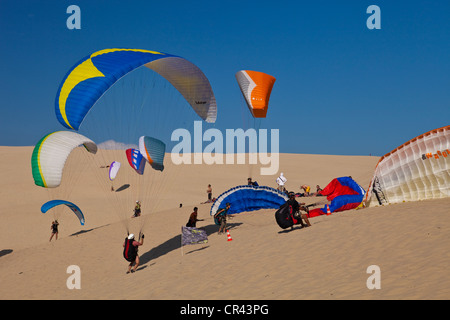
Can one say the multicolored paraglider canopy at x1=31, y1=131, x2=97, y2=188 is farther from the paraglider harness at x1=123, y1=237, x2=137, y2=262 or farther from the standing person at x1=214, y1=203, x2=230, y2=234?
the standing person at x1=214, y1=203, x2=230, y2=234

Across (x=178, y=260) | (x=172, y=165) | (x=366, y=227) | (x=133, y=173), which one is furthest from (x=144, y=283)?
(x=172, y=165)

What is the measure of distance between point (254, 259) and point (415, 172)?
21.1ft

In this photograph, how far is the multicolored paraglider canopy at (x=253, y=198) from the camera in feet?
59.7

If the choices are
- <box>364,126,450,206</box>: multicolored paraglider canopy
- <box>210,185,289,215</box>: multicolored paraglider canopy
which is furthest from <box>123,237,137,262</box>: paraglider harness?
<box>364,126,450,206</box>: multicolored paraglider canopy

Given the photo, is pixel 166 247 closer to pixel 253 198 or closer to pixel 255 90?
pixel 253 198

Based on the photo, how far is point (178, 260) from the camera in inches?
486

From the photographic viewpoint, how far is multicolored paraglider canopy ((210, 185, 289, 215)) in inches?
716

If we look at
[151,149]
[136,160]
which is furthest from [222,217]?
[136,160]

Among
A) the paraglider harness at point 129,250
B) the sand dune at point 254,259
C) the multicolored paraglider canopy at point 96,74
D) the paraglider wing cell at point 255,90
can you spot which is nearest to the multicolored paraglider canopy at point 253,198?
the sand dune at point 254,259

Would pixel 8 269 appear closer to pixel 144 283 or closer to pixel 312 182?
pixel 144 283

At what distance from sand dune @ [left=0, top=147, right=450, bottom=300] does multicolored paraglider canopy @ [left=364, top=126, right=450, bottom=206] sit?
0.85 meters

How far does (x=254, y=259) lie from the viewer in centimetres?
1048

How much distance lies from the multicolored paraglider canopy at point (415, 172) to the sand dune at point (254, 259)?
85 cm
